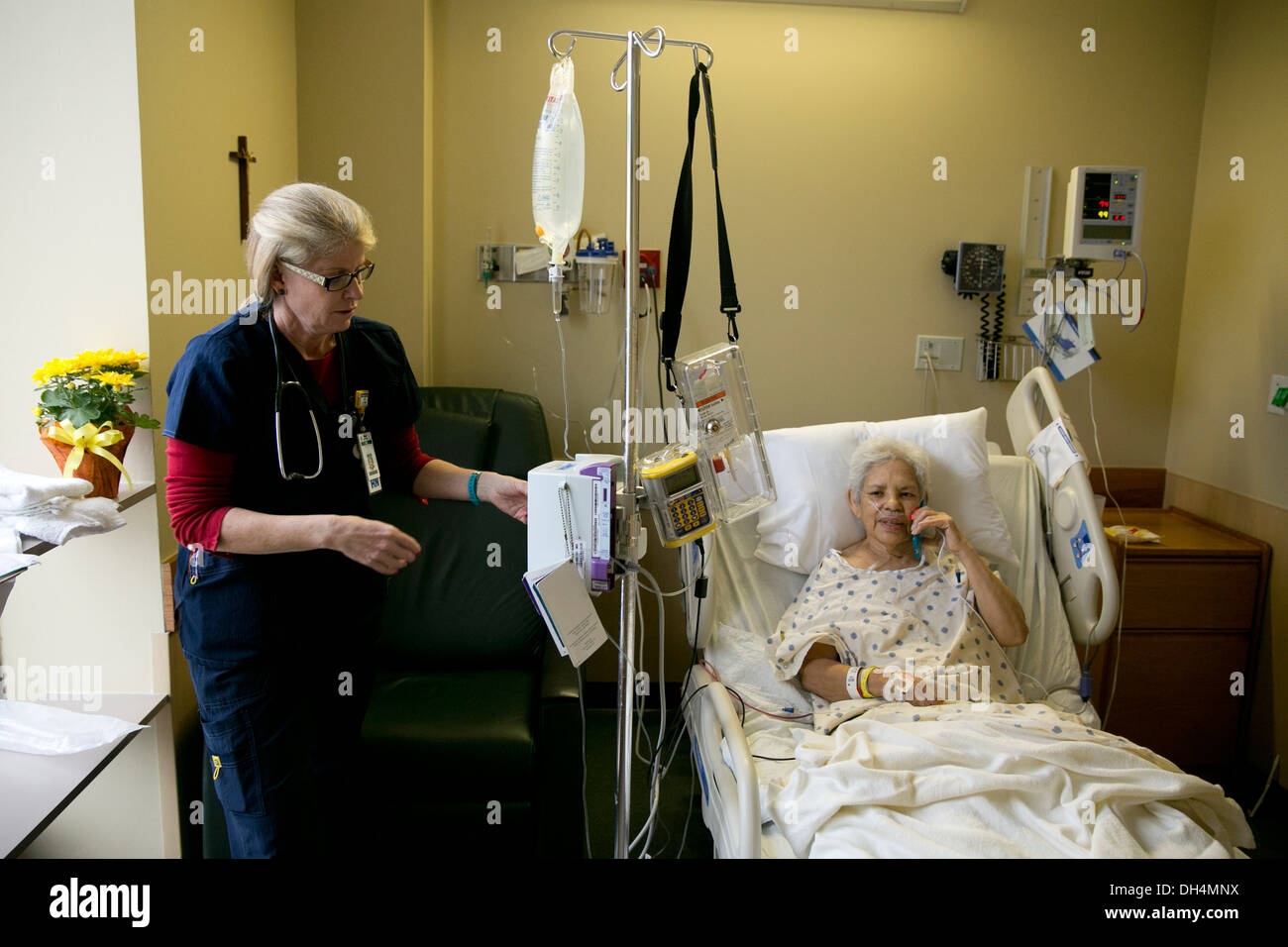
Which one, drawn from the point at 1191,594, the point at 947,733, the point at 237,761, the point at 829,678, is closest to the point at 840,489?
the point at 829,678

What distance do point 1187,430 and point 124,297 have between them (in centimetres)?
300

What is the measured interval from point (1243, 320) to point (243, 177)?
280 centimetres

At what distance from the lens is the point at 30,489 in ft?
5.10

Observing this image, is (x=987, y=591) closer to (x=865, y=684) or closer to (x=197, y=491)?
(x=865, y=684)

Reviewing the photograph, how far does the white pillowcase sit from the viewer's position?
7.84ft

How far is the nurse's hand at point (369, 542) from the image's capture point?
135cm

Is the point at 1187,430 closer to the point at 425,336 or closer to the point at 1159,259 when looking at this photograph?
the point at 1159,259

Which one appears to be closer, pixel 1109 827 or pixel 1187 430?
pixel 1109 827

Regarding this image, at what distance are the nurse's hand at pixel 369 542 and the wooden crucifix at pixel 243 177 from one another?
4.14ft

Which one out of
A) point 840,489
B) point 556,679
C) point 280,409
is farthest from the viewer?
point 840,489

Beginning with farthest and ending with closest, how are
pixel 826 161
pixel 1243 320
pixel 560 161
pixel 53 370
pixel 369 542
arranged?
pixel 826 161 < pixel 1243 320 < pixel 53 370 < pixel 560 161 < pixel 369 542
